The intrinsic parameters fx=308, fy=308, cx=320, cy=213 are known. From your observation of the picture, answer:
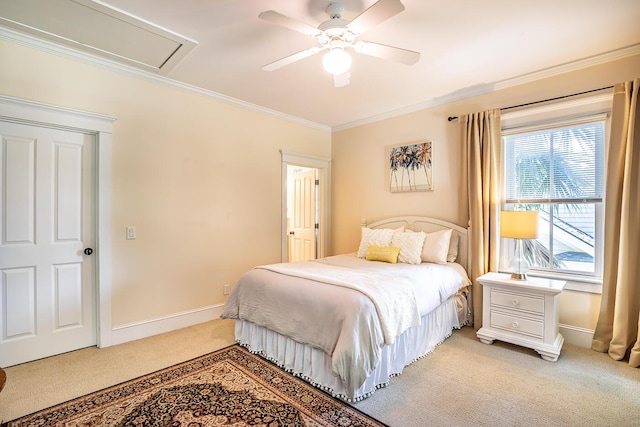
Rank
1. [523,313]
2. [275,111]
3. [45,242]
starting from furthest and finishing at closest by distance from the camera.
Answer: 1. [275,111]
2. [523,313]
3. [45,242]

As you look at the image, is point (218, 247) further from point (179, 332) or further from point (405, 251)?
point (405, 251)

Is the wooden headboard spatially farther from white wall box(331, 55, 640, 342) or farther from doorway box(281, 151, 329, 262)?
doorway box(281, 151, 329, 262)

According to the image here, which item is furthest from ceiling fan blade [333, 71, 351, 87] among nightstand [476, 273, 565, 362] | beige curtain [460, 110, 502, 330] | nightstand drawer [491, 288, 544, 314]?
nightstand drawer [491, 288, 544, 314]

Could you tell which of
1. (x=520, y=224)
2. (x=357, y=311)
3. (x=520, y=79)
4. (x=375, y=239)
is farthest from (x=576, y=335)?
(x=520, y=79)

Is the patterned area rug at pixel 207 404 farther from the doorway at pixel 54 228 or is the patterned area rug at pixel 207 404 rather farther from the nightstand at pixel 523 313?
the nightstand at pixel 523 313

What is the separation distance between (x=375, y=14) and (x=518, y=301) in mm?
2724

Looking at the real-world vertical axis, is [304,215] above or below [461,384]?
above

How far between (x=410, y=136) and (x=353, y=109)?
0.87 m

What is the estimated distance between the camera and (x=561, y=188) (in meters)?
3.12

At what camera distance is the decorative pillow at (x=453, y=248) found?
3.62 metres

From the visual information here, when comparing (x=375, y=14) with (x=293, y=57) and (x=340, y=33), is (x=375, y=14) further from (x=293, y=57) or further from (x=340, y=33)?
(x=293, y=57)

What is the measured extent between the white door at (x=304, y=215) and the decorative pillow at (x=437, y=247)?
2118 millimetres

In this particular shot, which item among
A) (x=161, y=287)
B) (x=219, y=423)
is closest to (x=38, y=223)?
(x=161, y=287)

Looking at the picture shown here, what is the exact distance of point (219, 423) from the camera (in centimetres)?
187
